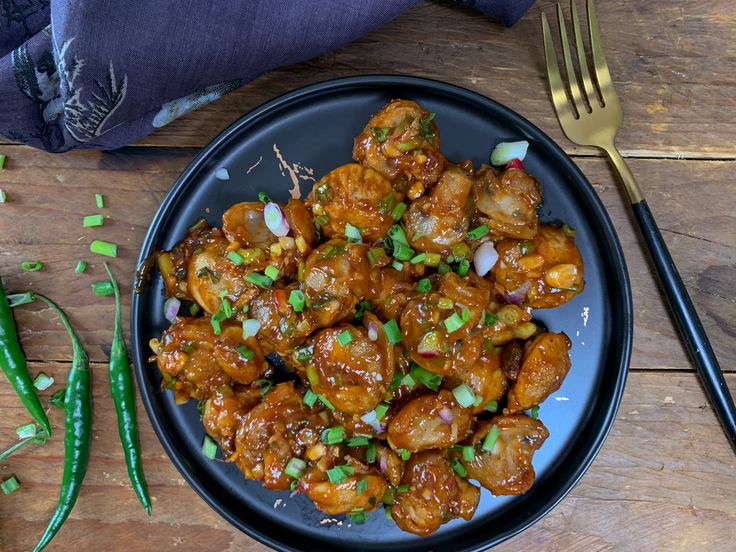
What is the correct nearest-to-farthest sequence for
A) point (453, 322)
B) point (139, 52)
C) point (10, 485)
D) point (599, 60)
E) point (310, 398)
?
point (453, 322), point (139, 52), point (310, 398), point (599, 60), point (10, 485)

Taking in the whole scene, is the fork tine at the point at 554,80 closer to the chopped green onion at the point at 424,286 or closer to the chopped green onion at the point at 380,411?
the chopped green onion at the point at 424,286

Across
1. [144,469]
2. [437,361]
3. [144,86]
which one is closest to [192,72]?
[144,86]

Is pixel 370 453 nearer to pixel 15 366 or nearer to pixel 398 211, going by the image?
pixel 398 211

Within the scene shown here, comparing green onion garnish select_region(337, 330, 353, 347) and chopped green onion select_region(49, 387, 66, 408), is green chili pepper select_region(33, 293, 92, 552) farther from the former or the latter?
green onion garnish select_region(337, 330, 353, 347)

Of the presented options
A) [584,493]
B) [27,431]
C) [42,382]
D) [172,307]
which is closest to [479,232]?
[172,307]

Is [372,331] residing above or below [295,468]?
above

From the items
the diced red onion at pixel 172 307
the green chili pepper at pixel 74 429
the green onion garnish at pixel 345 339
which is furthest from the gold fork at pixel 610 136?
the green chili pepper at pixel 74 429
